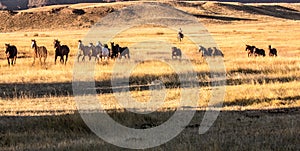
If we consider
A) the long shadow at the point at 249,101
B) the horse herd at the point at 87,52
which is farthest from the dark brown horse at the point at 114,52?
the long shadow at the point at 249,101

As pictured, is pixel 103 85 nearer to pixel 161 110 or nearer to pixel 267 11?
pixel 161 110

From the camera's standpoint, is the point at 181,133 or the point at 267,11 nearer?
the point at 181,133

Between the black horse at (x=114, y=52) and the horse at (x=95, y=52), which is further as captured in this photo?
the black horse at (x=114, y=52)

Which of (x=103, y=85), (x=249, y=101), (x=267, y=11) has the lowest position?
(x=103, y=85)

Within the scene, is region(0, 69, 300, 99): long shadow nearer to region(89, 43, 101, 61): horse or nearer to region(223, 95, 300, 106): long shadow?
region(223, 95, 300, 106): long shadow

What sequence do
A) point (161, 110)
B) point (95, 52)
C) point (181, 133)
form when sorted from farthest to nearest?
1. point (95, 52)
2. point (161, 110)
3. point (181, 133)

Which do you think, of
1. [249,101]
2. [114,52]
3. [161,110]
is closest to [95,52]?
[114,52]

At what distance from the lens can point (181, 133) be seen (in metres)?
10.9

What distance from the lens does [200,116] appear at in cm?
1332

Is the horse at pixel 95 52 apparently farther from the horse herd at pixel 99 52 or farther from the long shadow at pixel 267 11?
the long shadow at pixel 267 11

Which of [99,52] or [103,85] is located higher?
[99,52]

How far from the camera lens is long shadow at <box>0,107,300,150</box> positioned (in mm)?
9312

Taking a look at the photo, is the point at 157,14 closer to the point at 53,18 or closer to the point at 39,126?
the point at 53,18

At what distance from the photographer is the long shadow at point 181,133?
9.31 metres
